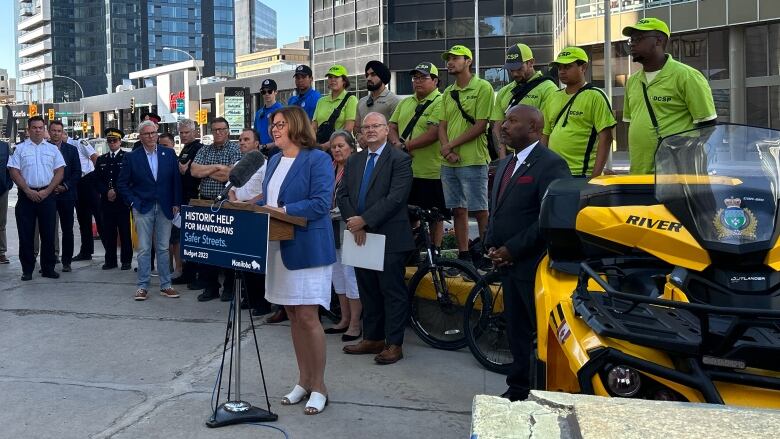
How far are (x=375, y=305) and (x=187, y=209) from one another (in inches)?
88.9

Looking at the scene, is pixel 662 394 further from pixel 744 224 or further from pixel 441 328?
pixel 441 328

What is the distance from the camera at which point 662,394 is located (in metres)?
3.20

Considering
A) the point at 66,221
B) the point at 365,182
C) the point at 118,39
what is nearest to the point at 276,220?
the point at 365,182

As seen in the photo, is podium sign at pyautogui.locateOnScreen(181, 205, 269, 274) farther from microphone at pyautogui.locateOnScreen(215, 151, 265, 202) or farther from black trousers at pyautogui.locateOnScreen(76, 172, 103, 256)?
black trousers at pyautogui.locateOnScreen(76, 172, 103, 256)

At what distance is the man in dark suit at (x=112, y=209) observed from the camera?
11422 millimetres

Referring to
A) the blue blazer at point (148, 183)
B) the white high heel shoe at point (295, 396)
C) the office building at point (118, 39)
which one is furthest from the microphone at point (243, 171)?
the office building at point (118, 39)

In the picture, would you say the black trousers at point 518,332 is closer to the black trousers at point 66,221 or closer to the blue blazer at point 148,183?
the blue blazer at point 148,183

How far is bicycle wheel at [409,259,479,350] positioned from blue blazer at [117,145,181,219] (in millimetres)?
3691

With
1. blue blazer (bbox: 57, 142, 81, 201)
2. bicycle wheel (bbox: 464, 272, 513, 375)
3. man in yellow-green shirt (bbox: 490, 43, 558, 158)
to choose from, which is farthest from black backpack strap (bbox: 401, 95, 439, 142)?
blue blazer (bbox: 57, 142, 81, 201)

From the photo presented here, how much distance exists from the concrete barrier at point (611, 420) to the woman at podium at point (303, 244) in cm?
273

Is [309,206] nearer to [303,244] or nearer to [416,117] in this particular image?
[303,244]

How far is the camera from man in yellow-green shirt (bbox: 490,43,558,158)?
7.70 m

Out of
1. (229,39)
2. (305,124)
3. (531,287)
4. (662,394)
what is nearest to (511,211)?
(531,287)

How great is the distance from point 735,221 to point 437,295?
12.7 ft
